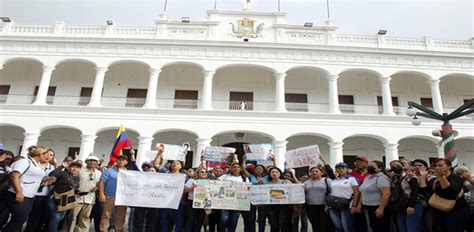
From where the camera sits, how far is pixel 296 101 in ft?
60.4

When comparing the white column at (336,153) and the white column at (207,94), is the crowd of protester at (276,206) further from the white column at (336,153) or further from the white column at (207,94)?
the white column at (336,153)

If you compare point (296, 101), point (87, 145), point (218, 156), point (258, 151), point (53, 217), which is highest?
point (296, 101)

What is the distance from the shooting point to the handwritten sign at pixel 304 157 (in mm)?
7738

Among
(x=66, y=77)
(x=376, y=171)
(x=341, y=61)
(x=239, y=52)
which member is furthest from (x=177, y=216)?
(x=66, y=77)

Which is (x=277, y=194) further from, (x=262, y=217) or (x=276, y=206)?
(x=262, y=217)

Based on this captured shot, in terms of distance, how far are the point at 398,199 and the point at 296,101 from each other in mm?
13967

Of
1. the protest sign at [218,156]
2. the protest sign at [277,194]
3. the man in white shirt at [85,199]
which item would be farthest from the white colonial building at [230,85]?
the protest sign at [277,194]

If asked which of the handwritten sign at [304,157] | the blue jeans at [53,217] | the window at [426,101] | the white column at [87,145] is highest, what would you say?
the window at [426,101]

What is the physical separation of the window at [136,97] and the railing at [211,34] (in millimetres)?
3354

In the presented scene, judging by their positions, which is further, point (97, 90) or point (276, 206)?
point (97, 90)

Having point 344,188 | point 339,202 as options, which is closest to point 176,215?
point 339,202

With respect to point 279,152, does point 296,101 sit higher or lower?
higher

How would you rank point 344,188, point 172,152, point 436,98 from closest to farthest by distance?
point 344,188, point 172,152, point 436,98

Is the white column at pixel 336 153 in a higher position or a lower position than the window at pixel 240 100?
lower
